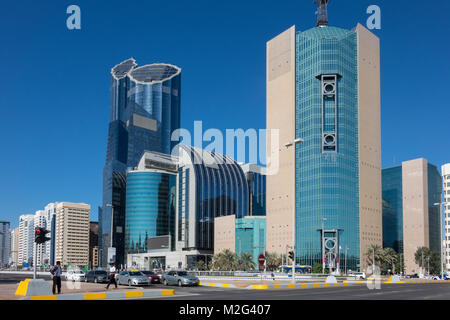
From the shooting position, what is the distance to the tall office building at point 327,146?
14788cm

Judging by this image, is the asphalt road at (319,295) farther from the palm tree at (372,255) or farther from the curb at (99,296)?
the palm tree at (372,255)

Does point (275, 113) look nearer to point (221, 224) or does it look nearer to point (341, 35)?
point (341, 35)

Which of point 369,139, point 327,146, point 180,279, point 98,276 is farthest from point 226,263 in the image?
point 180,279

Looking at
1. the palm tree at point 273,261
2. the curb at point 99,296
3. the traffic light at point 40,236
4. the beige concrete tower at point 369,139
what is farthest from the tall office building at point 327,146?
the traffic light at point 40,236

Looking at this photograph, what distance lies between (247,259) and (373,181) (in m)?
45.1

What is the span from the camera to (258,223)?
603ft

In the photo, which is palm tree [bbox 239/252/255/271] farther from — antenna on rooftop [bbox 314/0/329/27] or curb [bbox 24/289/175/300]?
curb [bbox 24/289/175/300]

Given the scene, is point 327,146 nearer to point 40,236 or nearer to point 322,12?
point 322,12

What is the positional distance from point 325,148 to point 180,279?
11044 cm

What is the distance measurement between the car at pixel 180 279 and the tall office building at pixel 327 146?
10234 centimetres

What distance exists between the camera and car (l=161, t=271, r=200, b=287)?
45953 millimetres

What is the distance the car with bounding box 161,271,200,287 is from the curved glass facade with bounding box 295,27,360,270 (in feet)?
342

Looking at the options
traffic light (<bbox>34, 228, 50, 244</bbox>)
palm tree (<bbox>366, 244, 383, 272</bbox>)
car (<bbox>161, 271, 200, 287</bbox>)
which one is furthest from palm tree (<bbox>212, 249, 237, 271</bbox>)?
traffic light (<bbox>34, 228, 50, 244</bbox>)
